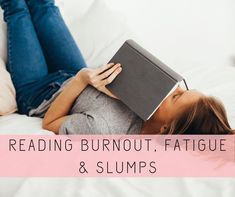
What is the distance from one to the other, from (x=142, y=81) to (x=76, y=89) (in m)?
0.19

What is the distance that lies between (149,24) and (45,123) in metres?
0.93

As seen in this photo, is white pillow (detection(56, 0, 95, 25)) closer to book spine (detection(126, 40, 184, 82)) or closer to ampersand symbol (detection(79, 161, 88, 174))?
book spine (detection(126, 40, 184, 82))

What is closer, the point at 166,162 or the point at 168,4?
the point at 166,162

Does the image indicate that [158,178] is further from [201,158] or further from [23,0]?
→ [23,0]

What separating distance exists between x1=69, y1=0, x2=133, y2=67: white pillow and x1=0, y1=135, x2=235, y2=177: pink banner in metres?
0.57

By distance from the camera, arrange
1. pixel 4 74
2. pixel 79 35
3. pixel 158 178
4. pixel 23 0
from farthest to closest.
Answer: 1. pixel 79 35
2. pixel 23 0
3. pixel 4 74
4. pixel 158 178

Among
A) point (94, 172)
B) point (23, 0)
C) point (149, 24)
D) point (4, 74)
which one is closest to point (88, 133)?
point (94, 172)

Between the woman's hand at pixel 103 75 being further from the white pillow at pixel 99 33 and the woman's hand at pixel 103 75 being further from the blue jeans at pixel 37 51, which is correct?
the white pillow at pixel 99 33

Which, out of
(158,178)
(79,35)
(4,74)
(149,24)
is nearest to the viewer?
(158,178)

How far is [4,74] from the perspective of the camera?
1.24 meters

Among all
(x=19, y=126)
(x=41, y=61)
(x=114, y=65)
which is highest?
(x=114, y=65)

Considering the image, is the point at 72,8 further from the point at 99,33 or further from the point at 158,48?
the point at 158,48

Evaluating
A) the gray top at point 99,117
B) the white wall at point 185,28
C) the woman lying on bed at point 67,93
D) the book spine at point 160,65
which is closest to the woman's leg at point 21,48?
the woman lying on bed at point 67,93

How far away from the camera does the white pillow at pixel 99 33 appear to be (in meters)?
1.48
